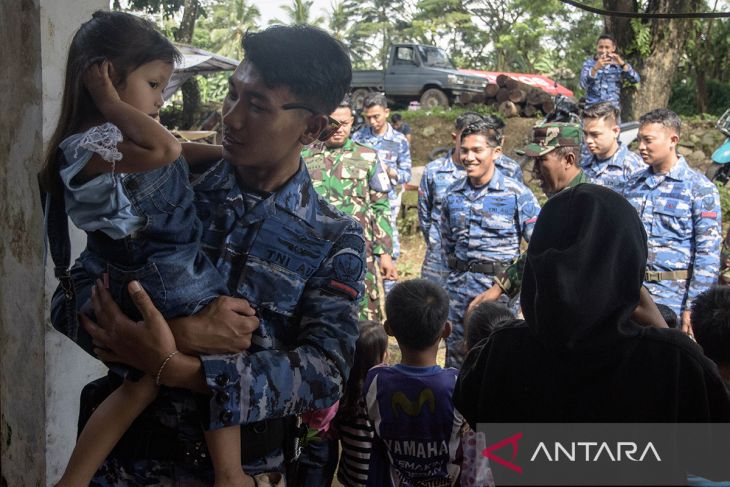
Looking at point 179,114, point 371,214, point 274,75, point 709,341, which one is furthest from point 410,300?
point 179,114

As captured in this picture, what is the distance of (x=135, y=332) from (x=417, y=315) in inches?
57.2

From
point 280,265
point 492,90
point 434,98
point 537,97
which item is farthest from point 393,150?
point 434,98

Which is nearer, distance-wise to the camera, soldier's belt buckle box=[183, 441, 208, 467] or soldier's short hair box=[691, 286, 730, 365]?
soldier's belt buckle box=[183, 441, 208, 467]

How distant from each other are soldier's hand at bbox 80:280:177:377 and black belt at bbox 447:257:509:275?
11.6 feet

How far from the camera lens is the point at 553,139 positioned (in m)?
4.49

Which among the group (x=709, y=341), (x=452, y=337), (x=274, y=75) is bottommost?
(x=452, y=337)

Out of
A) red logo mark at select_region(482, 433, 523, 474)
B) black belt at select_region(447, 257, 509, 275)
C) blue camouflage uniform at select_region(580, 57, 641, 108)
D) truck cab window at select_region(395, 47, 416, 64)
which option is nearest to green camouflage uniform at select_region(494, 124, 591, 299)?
black belt at select_region(447, 257, 509, 275)

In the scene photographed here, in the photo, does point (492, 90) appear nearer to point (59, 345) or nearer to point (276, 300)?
point (59, 345)

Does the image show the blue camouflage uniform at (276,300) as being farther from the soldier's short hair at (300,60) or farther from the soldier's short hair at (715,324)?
the soldier's short hair at (715,324)

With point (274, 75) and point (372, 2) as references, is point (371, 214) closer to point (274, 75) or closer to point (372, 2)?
point (274, 75)

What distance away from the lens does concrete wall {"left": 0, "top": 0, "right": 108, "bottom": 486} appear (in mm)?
2719

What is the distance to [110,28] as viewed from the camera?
1.89m

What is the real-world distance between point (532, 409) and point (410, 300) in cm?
118

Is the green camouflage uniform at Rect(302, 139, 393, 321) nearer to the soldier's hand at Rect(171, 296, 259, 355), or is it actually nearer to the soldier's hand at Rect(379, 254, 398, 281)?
the soldier's hand at Rect(379, 254, 398, 281)
